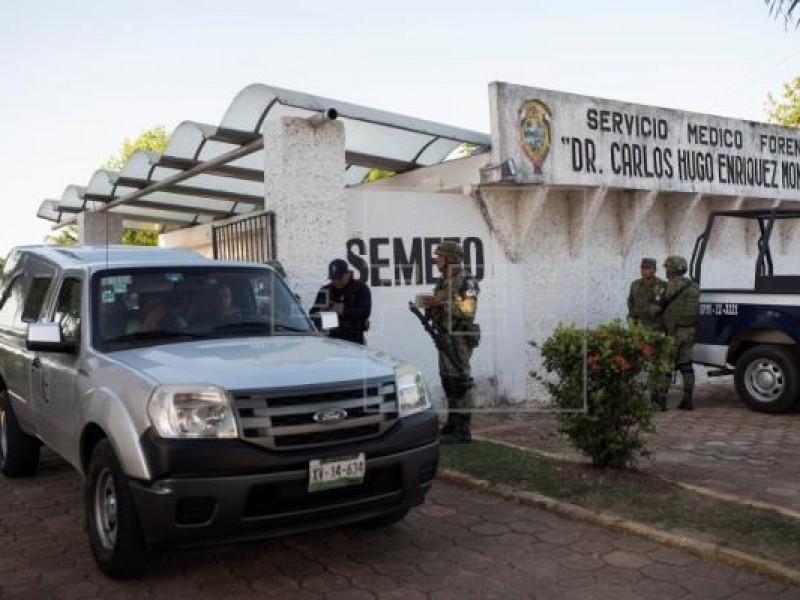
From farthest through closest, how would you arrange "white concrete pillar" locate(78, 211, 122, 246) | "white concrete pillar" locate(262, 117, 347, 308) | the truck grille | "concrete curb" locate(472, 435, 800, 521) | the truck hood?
"white concrete pillar" locate(78, 211, 122, 246)
"white concrete pillar" locate(262, 117, 347, 308)
"concrete curb" locate(472, 435, 800, 521)
the truck hood
the truck grille

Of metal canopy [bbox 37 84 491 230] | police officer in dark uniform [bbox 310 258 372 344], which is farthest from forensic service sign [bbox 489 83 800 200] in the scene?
police officer in dark uniform [bbox 310 258 372 344]

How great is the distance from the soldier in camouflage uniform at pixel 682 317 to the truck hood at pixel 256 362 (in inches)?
218

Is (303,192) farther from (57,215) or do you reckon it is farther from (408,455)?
(57,215)

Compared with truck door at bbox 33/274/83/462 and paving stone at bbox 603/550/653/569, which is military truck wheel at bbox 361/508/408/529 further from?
truck door at bbox 33/274/83/462

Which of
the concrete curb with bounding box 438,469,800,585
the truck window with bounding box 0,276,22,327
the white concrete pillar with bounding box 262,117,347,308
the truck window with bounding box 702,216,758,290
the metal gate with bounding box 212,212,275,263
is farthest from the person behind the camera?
the truck window with bounding box 702,216,758,290

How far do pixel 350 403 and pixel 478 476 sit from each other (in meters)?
2.14

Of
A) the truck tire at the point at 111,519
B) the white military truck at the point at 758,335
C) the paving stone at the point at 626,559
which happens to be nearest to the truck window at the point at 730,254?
the white military truck at the point at 758,335

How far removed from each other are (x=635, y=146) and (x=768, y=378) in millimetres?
3432

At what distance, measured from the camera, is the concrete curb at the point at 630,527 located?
3816 mm

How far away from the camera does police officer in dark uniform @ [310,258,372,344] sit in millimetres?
7207

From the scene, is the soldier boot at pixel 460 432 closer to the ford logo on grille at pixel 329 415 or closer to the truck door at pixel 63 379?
the ford logo on grille at pixel 329 415

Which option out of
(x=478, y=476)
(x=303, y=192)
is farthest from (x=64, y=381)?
(x=303, y=192)

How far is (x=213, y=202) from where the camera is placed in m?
12.9

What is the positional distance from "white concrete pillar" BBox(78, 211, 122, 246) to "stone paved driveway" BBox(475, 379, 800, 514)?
785 centimetres
